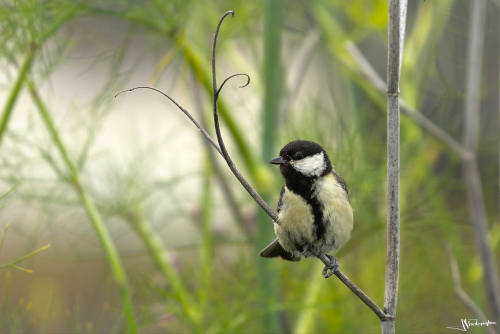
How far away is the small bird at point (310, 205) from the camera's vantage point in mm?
977

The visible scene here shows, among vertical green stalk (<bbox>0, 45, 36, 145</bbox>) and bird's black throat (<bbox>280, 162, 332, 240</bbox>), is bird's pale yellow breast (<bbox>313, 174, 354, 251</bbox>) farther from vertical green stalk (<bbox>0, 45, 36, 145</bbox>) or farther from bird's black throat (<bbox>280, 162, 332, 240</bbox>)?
vertical green stalk (<bbox>0, 45, 36, 145</bbox>)

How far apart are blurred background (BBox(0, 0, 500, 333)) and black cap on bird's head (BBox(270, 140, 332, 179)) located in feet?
0.92

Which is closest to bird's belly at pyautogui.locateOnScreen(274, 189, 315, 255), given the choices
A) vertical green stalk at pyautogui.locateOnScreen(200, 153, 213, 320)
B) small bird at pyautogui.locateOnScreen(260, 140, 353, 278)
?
small bird at pyautogui.locateOnScreen(260, 140, 353, 278)

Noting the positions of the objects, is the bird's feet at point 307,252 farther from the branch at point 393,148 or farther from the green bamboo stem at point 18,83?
the green bamboo stem at point 18,83

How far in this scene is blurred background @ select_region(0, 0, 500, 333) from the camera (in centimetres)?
129

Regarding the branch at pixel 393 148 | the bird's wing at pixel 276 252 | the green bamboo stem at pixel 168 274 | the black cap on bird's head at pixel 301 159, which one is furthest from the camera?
the green bamboo stem at pixel 168 274

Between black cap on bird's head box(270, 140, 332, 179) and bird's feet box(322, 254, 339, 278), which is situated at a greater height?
black cap on bird's head box(270, 140, 332, 179)

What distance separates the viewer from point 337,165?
1.35 metres

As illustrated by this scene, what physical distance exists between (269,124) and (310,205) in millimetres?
381

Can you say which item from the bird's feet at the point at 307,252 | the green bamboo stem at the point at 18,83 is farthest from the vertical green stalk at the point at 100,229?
the bird's feet at the point at 307,252

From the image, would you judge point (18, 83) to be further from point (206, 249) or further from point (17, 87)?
point (206, 249)

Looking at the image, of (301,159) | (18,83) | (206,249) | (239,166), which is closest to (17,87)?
(18,83)

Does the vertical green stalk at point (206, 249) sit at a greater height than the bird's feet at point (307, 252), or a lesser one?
lesser

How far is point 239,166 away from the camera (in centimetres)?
162
